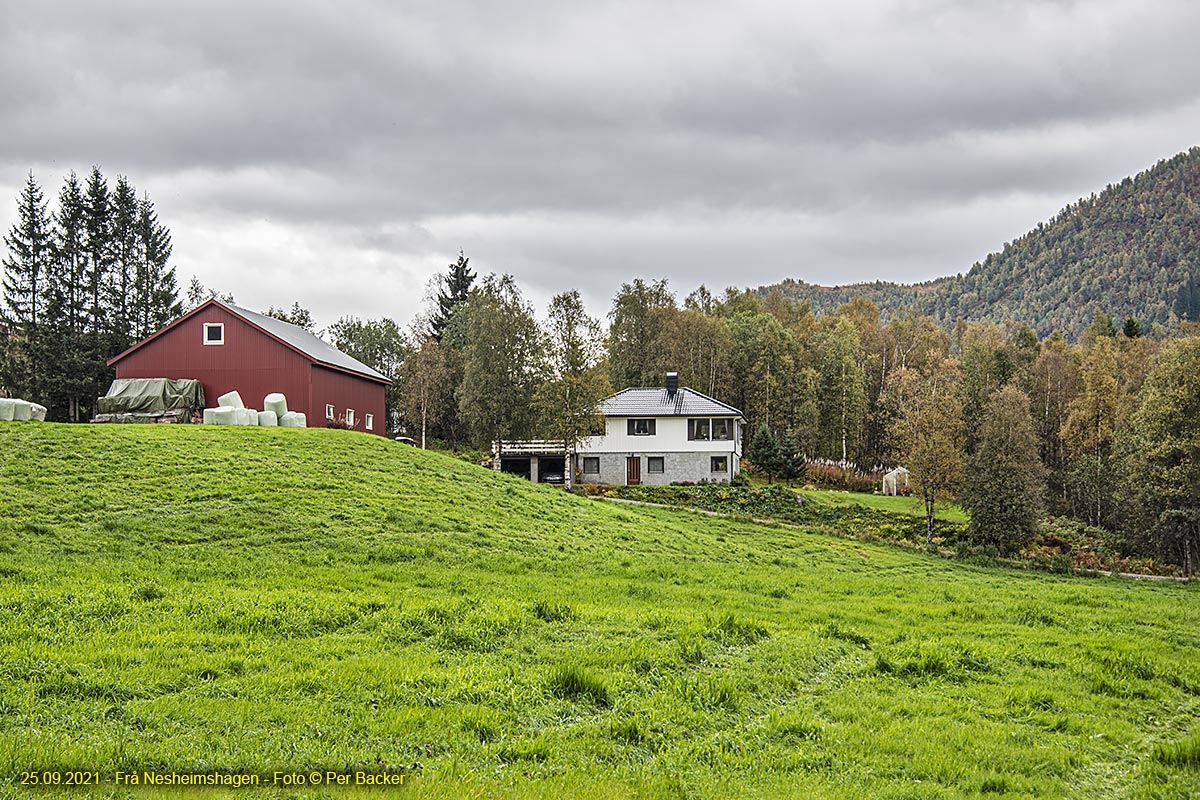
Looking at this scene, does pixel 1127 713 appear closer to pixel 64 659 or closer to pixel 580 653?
pixel 580 653

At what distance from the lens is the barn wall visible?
117 feet

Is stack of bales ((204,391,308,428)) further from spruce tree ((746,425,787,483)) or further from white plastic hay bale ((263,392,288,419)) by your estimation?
spruce tree ((746,425,787,483))

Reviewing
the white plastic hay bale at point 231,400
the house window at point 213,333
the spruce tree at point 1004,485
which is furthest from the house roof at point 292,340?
the spruce tree at point 1004,485

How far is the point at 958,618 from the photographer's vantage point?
47.0ft

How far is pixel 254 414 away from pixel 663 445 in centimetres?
2504

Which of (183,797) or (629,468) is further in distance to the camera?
(629,468)

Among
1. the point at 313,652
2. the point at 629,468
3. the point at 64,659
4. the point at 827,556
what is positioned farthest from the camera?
the point at 629,468

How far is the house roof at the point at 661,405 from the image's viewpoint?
162 feet

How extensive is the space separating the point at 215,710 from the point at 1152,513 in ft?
122

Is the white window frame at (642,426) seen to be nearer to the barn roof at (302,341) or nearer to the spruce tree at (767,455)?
the spruce tree at (767,455)

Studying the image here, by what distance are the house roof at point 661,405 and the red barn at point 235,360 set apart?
18155 millimetres

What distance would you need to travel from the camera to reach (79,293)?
167ft

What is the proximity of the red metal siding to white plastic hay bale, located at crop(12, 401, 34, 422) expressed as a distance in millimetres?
10614

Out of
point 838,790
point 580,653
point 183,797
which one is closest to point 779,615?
point 580,653
